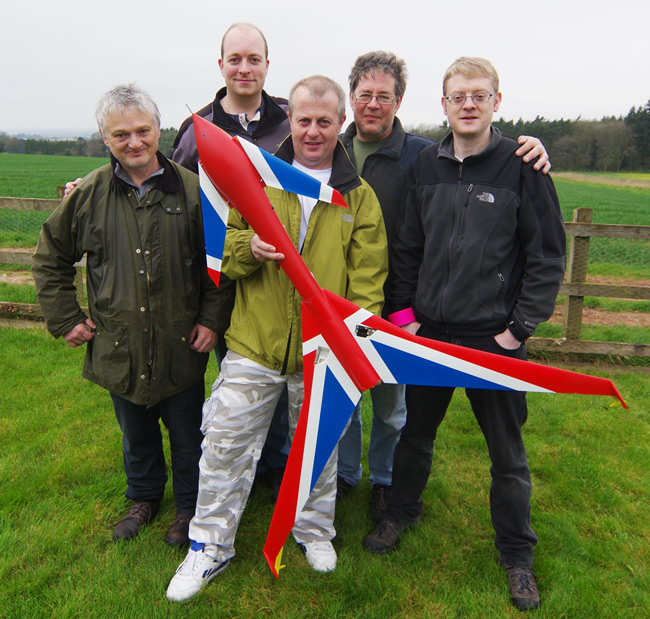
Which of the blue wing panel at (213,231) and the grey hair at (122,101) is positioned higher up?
the grey hair at (122,101)

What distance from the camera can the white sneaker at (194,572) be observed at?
110 inches

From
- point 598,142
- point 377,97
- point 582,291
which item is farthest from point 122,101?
point 598,142

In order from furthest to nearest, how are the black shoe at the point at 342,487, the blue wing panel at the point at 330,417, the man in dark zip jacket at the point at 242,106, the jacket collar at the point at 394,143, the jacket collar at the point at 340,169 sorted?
the black shoe at the point at 342,487, the man in dark zip jacket at the point at 242,106, the jacket collar at the point at 394,143, the jacket collar at the point at 340,169, the blue wing panel at the point at 330,417

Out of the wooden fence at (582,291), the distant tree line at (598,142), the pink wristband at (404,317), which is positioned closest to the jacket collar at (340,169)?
the pink wristband at (404,317)

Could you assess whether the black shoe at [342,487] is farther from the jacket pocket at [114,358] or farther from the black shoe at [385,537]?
the jacket pocket at [114,358]

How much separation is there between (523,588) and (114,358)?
265cm

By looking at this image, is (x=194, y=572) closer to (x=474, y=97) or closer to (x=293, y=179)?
(x=293, y=179)

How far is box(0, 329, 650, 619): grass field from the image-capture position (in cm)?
280

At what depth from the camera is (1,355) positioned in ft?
18.8

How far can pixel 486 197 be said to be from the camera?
2666 mm

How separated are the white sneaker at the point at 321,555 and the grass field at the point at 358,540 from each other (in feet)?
0.22

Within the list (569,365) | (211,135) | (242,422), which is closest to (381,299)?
(242,422)

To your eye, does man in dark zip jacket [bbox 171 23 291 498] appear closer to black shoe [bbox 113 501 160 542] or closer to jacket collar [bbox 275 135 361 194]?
jacket collar [bbox 275 135 361 194]

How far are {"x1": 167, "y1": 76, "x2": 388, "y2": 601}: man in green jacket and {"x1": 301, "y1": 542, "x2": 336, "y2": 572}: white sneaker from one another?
50 cm
